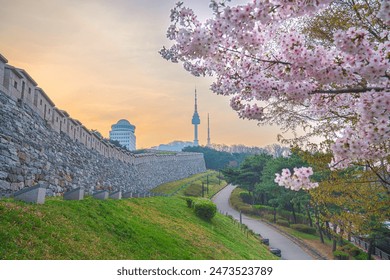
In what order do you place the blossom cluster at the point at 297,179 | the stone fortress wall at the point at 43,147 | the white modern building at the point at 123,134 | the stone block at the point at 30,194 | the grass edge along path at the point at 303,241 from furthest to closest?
the white modern building at the point at 123,134 < the grass edge along path at the point at 303,241 < the stone fortress wall at the point at 43,147 < the stone block at the point at 30,194 < the blossom cluster at the point at 297,179

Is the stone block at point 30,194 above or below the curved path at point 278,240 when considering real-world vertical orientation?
above

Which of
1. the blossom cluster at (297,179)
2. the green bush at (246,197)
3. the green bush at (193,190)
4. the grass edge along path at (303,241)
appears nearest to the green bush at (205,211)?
the grass edge along path at (303,241)

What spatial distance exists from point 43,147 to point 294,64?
8.81 m

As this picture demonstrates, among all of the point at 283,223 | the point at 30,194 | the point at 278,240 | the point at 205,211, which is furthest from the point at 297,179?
the point at 283,223

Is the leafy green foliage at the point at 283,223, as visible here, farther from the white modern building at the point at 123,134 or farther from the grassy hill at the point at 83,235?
the white modern building at the point at 123,134

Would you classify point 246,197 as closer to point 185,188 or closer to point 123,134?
point 185,188

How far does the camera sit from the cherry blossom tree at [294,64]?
3.56m

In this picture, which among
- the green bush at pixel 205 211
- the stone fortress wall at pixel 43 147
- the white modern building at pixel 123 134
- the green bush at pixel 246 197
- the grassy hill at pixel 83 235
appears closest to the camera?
the grassy hill at pixel 83 235

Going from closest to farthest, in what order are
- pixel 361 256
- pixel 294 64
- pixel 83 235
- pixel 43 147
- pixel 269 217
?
pixel 294 64 → pixel 83 235 → pixel 43 147 → pixel 361 256 → pixel 269 217

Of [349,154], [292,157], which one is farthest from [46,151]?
[292,157]

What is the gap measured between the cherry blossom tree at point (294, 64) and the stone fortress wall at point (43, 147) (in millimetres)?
4998

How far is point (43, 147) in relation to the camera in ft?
34.2

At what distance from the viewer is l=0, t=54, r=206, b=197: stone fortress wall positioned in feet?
26.6
